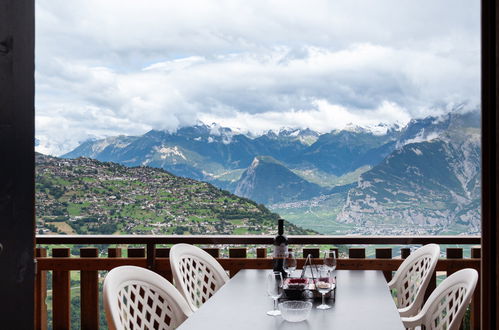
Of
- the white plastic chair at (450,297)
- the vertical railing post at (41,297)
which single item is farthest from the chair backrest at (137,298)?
the vertical railing post at (41,297)

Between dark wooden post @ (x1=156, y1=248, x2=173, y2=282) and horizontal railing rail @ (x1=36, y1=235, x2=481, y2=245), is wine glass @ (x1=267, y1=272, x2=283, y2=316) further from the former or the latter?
dark wooden post @ (x1=156, y1=248, x2=173, y2=282)

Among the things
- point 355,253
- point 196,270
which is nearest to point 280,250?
point 196,270

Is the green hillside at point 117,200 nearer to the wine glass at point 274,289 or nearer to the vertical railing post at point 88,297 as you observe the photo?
the vertical railing post at point 88,297

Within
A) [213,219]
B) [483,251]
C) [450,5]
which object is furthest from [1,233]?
[450,5]

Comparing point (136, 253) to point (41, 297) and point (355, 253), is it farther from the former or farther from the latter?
point (355, 253)

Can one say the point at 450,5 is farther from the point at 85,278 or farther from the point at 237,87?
the point at 85,278
